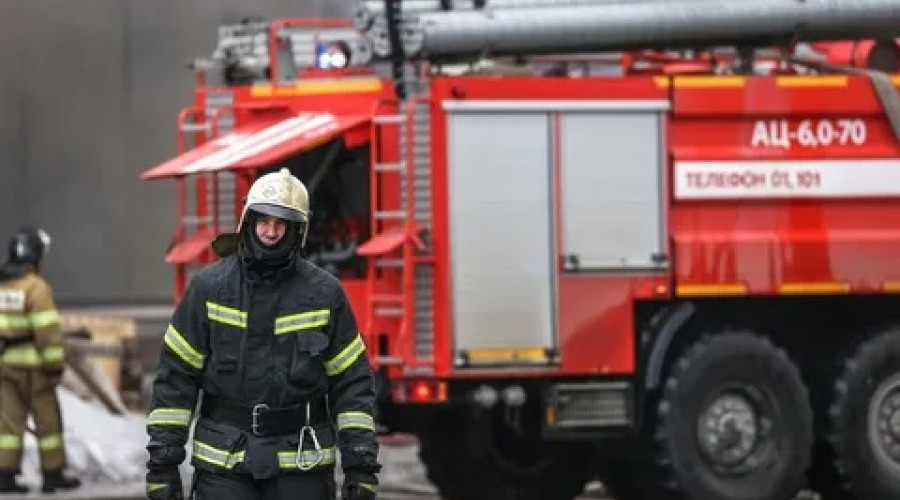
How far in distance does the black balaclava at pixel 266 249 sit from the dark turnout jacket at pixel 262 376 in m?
0.04

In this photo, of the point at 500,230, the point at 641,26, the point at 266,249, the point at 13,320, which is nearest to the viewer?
the point at 266,249

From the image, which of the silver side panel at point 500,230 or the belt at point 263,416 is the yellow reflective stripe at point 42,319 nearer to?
the silver side panel at point 500,230

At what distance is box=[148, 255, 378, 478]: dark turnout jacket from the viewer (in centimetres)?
761

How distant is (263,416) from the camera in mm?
7637

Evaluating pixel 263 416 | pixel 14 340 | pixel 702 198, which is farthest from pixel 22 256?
pixel 263 416

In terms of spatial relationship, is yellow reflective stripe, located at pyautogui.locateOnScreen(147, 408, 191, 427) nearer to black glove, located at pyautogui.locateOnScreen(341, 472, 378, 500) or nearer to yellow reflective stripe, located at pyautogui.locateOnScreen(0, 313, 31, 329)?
black glove, located at pyautogui.locateOnScreen(341, 472, 378, 500)

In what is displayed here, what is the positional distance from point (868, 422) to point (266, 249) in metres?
6.09

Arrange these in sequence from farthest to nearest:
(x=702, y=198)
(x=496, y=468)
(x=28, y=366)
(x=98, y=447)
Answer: (x=98, y=447), (x=28, y=366), (x=496, y=468), (x=702, y=198)

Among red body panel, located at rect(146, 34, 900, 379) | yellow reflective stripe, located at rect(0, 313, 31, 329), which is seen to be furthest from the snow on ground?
red body panel, located at rect(146, 34, 900, 379)

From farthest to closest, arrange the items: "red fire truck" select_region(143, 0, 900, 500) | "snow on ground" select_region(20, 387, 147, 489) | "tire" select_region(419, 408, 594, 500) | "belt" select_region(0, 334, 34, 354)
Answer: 1. "snow on ground" select_region(20, 387, 147, 489)
2. "belt" select_region(0, 334, 34, 354)
3. "tire" select_region(419, 408, 594, 500)
4. "red fire truck" select_region(143, 0, 900, 500)

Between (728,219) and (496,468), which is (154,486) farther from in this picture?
(496,468)

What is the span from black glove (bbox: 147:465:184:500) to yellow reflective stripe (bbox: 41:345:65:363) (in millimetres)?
6671

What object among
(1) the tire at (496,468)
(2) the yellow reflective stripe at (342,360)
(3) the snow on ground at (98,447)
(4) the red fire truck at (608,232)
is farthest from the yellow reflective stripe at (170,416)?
(3) the snow on ground at (98,447)

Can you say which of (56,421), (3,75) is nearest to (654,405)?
(56,421)
